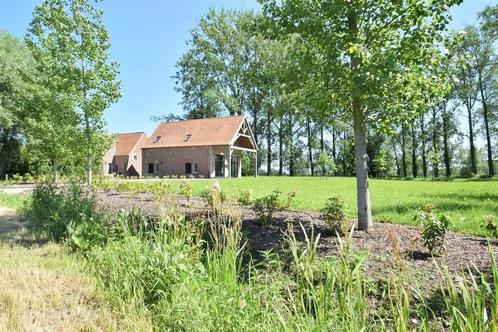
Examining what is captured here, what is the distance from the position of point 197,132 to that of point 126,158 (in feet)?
36.6

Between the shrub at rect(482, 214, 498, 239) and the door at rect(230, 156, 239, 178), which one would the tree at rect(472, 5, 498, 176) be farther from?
the shrub at rect(482, 214, 498, 239)

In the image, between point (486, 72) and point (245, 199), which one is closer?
point (245, 199)

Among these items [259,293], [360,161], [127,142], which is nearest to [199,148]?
[127,142]

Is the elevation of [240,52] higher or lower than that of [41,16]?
higher

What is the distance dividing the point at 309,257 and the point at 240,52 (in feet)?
142

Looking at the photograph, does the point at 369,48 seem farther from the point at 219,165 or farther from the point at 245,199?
the point at 219,165

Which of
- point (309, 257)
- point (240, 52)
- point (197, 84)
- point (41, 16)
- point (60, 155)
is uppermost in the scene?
point (240, 52)

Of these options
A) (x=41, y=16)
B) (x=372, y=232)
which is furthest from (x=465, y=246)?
(x=41, y=16)

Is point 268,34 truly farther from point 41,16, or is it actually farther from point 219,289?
point 41,16

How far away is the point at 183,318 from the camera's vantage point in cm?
273

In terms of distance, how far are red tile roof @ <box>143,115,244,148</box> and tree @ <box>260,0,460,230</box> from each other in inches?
1133

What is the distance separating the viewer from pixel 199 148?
3662 centimetres

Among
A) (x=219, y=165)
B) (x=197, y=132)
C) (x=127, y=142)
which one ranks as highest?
(x=197, y=132)

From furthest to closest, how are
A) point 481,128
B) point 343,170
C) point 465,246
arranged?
point 343,170, point 481,128, point 465,246
